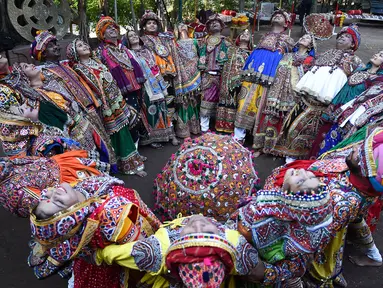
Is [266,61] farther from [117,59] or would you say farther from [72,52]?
[72,52]

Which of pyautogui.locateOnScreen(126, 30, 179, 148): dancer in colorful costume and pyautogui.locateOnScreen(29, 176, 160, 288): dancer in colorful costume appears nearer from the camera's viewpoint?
pyautogui.locateOnScreen(29, 176, 160, 288): dancer in colorful costume

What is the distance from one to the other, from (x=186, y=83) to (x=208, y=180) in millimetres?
2403

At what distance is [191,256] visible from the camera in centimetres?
155

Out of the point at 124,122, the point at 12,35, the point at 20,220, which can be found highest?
the point at 12,35

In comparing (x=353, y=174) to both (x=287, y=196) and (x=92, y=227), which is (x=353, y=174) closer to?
(x=287, y=196)

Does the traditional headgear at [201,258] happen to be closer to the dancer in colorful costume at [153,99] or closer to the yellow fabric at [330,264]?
the yellow fabric at [330,264]

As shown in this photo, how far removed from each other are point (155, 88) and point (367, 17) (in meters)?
13.5

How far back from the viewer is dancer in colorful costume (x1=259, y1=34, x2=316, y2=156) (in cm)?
411

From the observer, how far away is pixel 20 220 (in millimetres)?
3395

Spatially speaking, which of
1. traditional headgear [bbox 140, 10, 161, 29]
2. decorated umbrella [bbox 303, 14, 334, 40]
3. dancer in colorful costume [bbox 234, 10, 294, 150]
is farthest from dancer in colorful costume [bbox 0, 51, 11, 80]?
decorated umbrella [bbox 303, 14, 334, 40]

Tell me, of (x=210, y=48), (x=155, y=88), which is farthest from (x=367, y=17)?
(x=155, y=88)

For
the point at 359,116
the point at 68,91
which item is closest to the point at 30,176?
the point at 68,91

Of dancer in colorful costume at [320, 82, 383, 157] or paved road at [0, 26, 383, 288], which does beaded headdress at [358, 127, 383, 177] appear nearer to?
dancer in colorful costume at [320, 82, 383, 157]

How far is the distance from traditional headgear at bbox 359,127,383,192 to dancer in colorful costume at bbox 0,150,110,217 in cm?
183
